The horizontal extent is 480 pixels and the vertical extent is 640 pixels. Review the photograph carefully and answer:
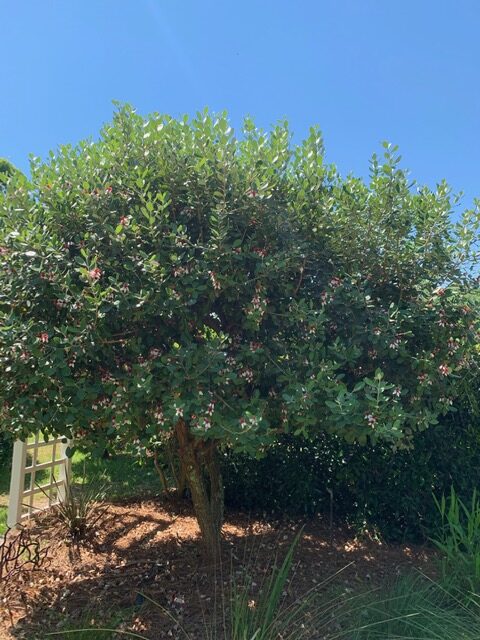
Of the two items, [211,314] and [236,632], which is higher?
[211,314]

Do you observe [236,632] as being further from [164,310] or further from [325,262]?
[325,262]

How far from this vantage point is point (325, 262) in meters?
3.42

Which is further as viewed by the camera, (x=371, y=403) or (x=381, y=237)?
(x=381, y=237)

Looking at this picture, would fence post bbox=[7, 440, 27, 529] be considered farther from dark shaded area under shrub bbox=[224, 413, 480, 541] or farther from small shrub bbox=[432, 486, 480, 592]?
small shrub bbox=[432, 486, 480, 592]

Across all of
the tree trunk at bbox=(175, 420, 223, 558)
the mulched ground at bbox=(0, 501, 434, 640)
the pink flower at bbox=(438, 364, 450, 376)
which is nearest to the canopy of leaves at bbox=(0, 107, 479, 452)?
the pink flower at bbox=(438, 364, 450, 376)

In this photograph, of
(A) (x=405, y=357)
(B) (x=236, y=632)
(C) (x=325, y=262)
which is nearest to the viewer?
(B) (x=236, y=632)

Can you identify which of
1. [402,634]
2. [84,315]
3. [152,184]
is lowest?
[402,634]

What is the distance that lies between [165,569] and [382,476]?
2107mm

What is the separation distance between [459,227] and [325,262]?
2.96 feet

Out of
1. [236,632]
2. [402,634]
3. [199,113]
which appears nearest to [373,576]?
[402,634]

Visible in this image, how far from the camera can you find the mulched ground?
3.35 m

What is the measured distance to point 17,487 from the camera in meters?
5.26

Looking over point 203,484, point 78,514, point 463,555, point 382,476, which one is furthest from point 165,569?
point 463,555

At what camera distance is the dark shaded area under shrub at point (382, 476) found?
4.66 m
